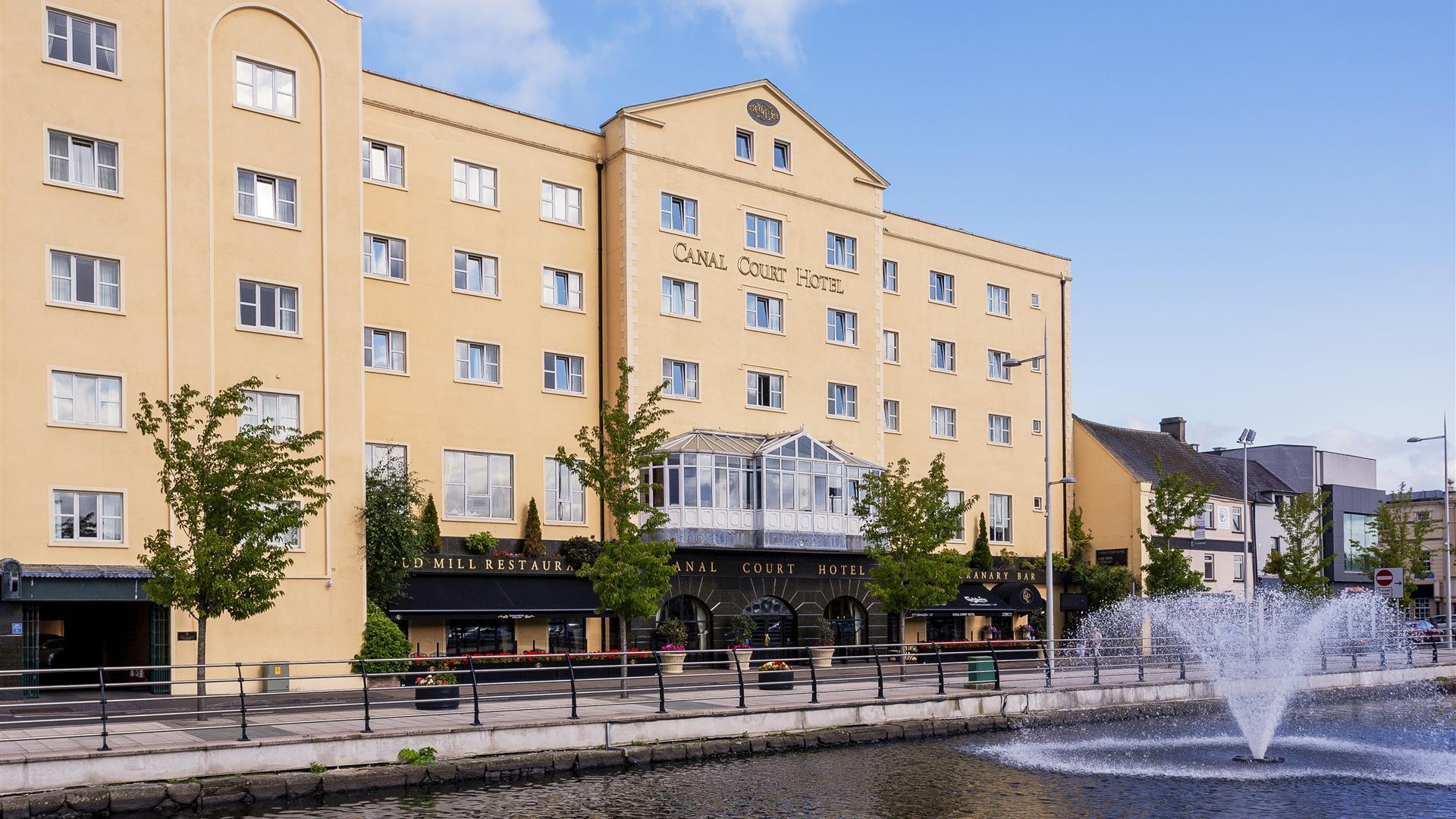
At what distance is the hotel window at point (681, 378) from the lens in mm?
44434

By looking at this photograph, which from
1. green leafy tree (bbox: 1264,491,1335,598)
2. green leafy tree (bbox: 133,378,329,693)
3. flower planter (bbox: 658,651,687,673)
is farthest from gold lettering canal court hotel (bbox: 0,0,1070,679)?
green leafy tree (bbox: 1264,491,1335,598)

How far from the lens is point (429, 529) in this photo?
126ft

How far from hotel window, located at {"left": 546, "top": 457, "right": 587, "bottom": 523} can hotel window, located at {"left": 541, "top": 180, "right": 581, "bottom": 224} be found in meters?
7.79

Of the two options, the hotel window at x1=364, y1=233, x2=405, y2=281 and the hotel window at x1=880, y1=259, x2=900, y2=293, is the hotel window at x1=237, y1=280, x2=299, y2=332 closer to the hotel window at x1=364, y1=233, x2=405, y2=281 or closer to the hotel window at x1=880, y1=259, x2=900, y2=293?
the hotel window at x1=364, y1=233, x2=405, y2=281

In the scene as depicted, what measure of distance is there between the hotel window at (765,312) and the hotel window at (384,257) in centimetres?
1263

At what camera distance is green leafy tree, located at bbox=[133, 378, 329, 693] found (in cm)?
2698

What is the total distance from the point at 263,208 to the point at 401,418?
740cm

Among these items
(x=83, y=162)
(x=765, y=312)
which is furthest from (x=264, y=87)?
(x=765, y=312)

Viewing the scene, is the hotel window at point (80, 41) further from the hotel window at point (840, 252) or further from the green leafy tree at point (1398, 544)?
the green leafy tree at point (1398, 544)

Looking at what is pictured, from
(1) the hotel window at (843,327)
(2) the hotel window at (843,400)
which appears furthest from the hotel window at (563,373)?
(1) the hotel window at (843,327)

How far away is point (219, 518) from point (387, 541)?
872 cm

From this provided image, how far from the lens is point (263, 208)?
115ft

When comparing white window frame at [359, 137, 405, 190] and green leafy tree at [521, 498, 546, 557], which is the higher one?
white window frame at [359, 137, 405, 190]

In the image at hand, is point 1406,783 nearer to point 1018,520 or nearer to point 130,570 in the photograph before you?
point 130,570
